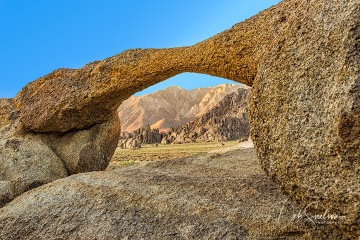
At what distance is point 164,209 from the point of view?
709 cm

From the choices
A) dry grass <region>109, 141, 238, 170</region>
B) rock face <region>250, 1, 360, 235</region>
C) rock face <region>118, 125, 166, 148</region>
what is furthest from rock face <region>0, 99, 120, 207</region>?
rock face <region>118, 125, 166, 148</region>

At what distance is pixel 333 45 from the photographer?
5.70 metres

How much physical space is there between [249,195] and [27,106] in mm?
10883

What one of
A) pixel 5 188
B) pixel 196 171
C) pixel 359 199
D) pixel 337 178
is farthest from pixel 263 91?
pixel 5 188

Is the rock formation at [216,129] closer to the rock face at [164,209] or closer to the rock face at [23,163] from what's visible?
the rock face at [23,163]

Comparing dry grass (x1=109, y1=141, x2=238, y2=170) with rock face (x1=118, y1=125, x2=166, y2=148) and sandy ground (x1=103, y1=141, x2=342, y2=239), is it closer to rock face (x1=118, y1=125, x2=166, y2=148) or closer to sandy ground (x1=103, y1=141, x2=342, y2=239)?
sandy ground (x1=103, y1=141, x2=342, y2=239)

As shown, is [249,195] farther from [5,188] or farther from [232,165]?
[5,188]

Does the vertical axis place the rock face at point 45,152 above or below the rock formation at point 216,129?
above

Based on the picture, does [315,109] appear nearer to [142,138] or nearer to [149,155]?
[149,155]

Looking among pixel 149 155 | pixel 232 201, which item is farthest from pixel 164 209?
pixel 149 155

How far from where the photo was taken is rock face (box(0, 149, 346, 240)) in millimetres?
6238

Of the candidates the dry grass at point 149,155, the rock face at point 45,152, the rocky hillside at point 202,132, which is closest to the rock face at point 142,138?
the rocky hillside at point 202,132

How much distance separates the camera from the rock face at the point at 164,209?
20.5ft

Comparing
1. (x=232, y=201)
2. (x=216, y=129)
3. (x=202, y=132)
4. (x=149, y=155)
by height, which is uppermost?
(x=232, y=201)
